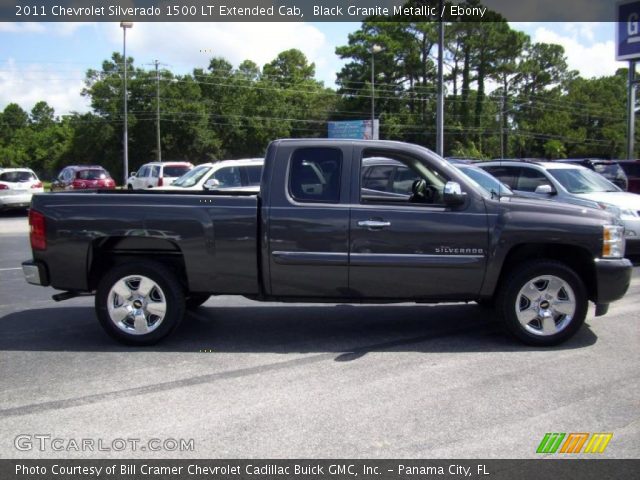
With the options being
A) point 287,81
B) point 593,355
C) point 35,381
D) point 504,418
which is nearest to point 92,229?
point 35,381

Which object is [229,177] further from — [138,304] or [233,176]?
[138,304]

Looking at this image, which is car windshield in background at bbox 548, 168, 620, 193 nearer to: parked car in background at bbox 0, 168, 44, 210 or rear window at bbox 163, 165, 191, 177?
parked car in background at bbox 0, 168, 44, 210

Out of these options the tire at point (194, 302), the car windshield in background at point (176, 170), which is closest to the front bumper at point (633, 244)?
the tire at point (194, 302)

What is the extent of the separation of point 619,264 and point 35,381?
204 inches

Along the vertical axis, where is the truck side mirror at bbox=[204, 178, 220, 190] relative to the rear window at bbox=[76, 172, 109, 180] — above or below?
below

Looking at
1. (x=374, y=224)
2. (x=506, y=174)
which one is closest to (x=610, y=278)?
(x=374, y=224)

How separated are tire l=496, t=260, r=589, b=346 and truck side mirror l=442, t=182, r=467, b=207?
0.87 meters

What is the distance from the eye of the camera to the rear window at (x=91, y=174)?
29.7m

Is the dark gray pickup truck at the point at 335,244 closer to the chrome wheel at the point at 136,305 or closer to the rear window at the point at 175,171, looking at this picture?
the chrome wheel at the point at 136,305

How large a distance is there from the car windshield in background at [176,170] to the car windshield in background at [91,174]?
393cm

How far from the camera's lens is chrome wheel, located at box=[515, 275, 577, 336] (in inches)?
239

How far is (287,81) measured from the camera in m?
83.9

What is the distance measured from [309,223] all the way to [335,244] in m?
0.31

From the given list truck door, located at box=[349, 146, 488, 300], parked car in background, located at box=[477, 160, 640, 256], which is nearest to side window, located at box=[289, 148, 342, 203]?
truck door, located at box=[349, 146, 488, 300]
